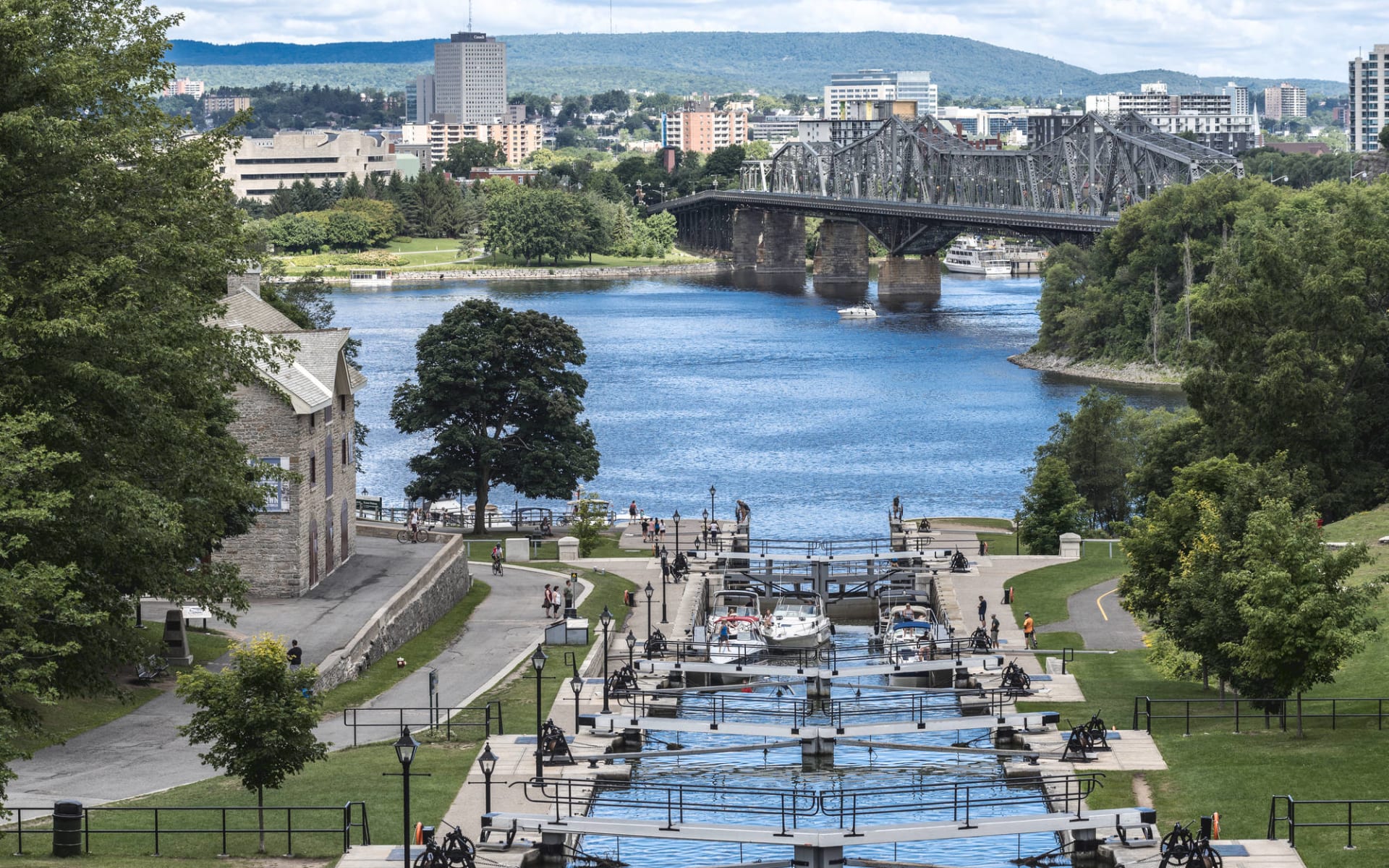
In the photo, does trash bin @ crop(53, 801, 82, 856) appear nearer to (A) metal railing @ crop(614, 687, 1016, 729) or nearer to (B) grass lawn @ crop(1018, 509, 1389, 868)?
(A) metal railing @ crop(614, 687, 1016, 729)

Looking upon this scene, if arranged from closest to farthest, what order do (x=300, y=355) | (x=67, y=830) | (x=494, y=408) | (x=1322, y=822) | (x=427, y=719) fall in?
(x=67, y=830)
(x=1322, y=822)
(x=427, y=719)
(x=300, y=355)
(x=494, y=408)

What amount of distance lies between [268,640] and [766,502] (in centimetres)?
6986

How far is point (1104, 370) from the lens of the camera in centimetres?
15725

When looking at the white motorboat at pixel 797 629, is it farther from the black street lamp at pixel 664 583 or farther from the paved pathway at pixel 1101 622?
the paved pathway at pixel 1101 622

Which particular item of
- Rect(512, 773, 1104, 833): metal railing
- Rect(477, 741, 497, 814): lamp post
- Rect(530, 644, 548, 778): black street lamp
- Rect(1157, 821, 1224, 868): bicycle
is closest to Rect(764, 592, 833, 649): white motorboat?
Rect(512, 773, 1104, 833): metal railing

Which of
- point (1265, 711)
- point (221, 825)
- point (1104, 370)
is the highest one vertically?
point (1104, 370)

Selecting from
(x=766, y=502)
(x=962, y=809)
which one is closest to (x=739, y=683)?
(x=962, y=809)

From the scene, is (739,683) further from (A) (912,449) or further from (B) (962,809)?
(A) (912,449)

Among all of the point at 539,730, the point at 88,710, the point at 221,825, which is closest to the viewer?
the point at 221,825

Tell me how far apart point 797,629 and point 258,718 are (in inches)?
1239

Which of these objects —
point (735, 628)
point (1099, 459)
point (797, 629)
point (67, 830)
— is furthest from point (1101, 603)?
point (67, 830)

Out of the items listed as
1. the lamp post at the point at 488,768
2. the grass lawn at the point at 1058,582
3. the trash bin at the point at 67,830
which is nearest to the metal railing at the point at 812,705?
the grass lawn at the point at 1058,582

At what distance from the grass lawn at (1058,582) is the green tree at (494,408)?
70.8ft

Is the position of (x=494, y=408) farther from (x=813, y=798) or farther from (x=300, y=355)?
(x=813, y=798)
